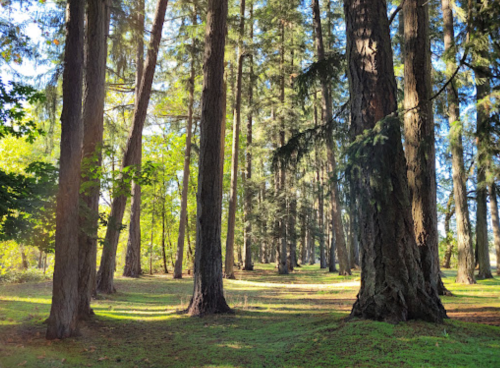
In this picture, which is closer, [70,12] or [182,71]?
[70,12]

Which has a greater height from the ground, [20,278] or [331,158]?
[331,158]

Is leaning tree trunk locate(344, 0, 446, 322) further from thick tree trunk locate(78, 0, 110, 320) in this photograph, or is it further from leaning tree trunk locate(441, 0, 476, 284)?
leaning tree trunk locate(441, 0, 476, 284)

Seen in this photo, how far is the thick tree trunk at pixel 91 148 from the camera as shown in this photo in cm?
675

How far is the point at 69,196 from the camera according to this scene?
5832 millimetres

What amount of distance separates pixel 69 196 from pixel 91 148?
1876 millimetres

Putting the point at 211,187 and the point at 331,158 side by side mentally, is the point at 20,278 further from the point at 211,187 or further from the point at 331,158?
the point at 331,158

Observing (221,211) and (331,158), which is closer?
(221,211)

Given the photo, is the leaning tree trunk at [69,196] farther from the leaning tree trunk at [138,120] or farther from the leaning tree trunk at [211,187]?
the leaning tree trunk at [138,120]

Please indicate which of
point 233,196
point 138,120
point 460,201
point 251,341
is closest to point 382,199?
point 251,341

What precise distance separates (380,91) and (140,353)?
549 centimetres

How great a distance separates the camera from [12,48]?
693 centimetres

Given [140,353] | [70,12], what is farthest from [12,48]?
[140,353]

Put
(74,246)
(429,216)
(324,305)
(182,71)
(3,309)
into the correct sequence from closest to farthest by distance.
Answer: (74,246), (3,309), (429,216), (324,305), (182,71)

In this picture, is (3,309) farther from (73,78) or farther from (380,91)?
(380,91)
